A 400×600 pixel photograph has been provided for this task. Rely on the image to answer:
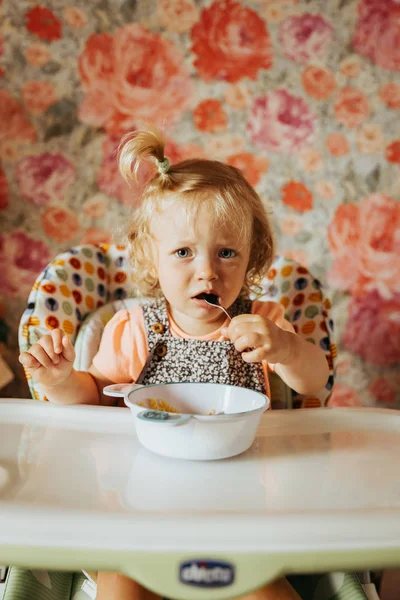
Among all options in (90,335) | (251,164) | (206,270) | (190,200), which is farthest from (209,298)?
(251,164)

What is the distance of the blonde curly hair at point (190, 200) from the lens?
1.04 metres

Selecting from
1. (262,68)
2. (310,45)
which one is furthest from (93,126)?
(310,45)

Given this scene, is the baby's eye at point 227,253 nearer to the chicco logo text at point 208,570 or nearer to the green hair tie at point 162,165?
the green hair tie at point 162,165

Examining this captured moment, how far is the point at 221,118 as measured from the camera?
74.7 inches

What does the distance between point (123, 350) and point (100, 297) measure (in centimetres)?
21

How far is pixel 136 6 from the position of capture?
71.9 inches

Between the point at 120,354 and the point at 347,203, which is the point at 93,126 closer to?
the point at 347,203

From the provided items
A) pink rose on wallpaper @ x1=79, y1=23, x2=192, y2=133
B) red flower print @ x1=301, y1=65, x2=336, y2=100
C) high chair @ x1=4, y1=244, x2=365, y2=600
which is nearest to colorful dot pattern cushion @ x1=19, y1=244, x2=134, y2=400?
high chair @ x1=4, y1=244, x2=365, y2=600

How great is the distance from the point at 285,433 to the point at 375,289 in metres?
1.25

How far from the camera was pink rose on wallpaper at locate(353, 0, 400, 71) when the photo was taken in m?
1.84

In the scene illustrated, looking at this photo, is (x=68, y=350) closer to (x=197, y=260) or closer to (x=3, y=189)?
(x=197, y=260)

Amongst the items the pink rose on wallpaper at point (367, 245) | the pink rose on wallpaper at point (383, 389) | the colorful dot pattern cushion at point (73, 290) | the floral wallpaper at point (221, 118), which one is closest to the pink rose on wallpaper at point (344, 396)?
the pink rose on wallpaper at point (383, 389)

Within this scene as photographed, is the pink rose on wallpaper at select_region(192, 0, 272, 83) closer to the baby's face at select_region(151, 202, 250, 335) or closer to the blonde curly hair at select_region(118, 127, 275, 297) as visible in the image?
the blonde curly hair at select_region(118, 127, 275, 297)

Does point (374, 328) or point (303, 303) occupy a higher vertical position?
point (374, 328)
